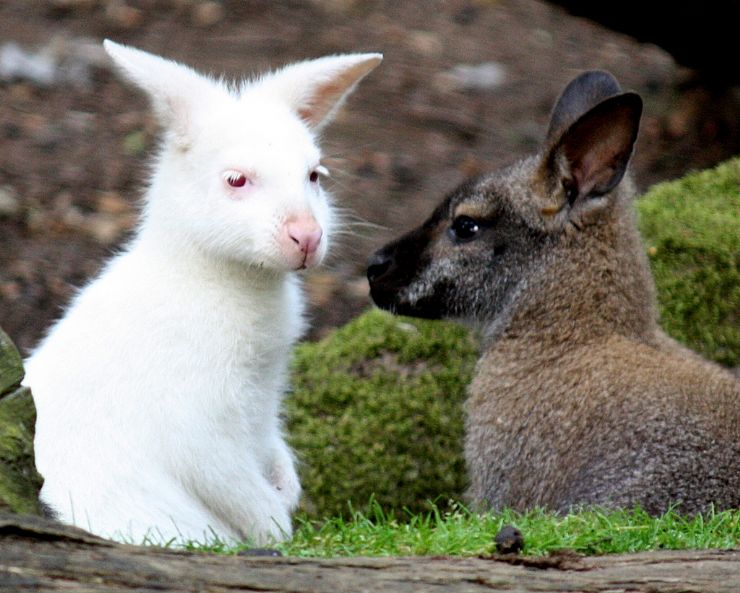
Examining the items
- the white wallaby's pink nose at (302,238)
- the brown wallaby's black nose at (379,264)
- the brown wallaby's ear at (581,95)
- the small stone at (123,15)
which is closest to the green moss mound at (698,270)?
the brown wallaby's ear at (581,95)

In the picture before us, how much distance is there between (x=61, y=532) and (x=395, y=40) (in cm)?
882

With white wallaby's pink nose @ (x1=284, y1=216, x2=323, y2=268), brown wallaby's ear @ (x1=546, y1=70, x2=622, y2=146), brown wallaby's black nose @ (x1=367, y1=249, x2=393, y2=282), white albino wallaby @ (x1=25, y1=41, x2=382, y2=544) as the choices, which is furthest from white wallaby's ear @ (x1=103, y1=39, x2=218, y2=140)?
brown wallaby's ear @ (x1=546, y1=70, x2=622, y2=146)

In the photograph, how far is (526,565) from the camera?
364 cm

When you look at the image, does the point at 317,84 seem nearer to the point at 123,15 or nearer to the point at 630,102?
the point at 630,102

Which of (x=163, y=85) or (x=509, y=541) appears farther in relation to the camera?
(x=163, y=85)

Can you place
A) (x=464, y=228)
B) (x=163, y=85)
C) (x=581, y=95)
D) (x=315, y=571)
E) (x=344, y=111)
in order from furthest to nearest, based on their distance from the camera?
(x=344, y=111) < (x=581, y=95) < (x=464, y=228) < (x=163, y=85) < (x=315, y=571)

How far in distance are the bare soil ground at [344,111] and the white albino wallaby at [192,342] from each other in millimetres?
3640

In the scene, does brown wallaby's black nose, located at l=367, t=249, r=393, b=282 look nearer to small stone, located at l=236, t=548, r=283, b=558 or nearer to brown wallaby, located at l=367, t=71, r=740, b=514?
brown wallaby, located at l=367, t=71, r=740, b=514

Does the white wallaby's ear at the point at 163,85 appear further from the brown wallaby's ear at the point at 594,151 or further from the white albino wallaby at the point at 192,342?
the brown wallaby's ear at the point at 594,151

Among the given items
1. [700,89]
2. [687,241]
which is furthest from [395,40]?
[687,241]

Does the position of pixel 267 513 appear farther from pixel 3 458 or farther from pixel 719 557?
pixel 719 557

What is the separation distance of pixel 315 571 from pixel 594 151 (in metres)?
2.94

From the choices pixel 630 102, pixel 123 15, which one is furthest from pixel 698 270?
pixel 123 15

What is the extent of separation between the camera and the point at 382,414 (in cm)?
747
